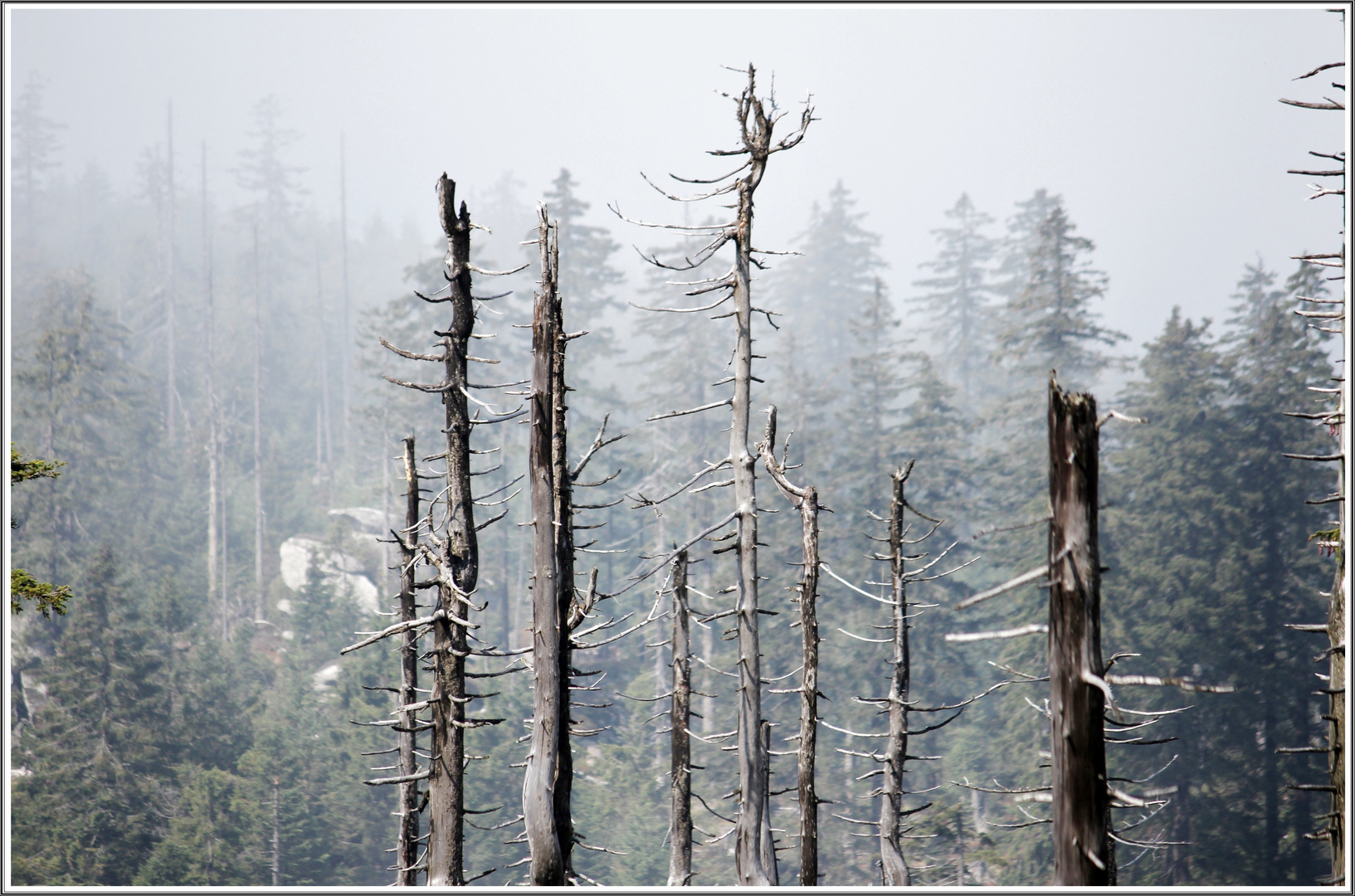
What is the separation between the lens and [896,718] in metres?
12.7

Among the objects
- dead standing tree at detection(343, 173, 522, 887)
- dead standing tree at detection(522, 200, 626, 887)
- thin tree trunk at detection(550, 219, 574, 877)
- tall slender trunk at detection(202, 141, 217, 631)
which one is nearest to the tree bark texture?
dead standing tree at detection(522, 200, 626, 887)

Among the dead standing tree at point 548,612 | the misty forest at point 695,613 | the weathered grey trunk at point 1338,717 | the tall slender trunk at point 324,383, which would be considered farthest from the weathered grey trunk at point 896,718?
the tall slender trunk at point 324,383

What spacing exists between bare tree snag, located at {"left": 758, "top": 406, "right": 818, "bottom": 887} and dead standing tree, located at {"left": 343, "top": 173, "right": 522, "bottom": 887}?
341 centimetres

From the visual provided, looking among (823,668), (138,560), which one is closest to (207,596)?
(138,560)

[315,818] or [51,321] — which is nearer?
[315,818]

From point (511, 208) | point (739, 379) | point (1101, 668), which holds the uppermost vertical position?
point (511, 208)

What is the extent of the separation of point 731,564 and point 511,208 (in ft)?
Result: 209

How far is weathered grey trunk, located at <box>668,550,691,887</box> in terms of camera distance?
1388cm

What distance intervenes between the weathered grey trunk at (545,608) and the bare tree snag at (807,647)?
296 cm

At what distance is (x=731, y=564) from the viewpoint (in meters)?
34.0

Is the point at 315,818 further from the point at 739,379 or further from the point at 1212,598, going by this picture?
the point at 1212,598

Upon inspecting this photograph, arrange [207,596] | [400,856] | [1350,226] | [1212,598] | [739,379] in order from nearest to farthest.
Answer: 1. [1350,226]
2. [739,379]
3. [400,856]
4. [1212,598]
5. [207,596]

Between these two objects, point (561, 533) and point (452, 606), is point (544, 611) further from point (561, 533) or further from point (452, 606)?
point (561, 533)

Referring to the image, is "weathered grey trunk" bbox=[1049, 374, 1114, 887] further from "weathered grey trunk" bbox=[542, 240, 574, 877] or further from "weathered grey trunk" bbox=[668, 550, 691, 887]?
"weathered grey trunk" bbox=[668, 550, 691, 887]
